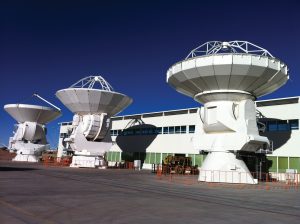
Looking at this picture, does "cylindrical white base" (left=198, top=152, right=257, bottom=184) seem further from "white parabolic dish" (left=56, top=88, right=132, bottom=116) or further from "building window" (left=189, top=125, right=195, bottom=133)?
"white parabolic dish" (left=56, top=88, right=132, bottom=116)

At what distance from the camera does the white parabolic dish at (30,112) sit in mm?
57969

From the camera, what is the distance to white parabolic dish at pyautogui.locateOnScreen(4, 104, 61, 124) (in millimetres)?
57969

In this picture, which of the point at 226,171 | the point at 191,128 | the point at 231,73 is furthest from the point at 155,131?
the point at 231,73

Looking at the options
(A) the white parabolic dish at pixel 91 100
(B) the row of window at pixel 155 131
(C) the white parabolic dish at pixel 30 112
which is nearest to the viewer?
(A) the white parabolic dish at pixel 91 100

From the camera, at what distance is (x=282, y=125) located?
3619 centimetres

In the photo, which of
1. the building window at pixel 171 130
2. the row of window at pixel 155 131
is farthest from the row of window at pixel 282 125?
the building window at pixel 171 130

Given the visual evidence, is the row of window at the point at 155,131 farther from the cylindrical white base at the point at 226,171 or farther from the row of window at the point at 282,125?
the cylindrical white base at the point at 226,171

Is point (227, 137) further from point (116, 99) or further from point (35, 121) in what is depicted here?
point (35, 121)

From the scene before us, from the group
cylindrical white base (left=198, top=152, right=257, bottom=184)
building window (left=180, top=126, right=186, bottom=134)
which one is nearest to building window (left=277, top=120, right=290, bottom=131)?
cylindrical white base (left=198, top=152, right=257, bottom=184)

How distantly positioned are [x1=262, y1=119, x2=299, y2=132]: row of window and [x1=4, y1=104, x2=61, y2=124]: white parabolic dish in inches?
1486

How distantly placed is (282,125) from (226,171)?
473 inches

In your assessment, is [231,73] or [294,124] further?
[294,124]

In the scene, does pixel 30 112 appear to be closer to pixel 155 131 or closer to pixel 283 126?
pixel 155 131

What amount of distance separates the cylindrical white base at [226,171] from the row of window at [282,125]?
32.5ft
